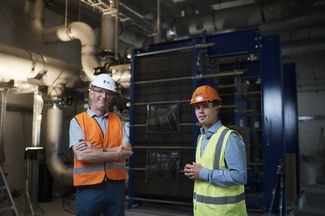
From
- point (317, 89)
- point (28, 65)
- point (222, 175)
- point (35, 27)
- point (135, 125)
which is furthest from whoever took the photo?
point (317, 89)

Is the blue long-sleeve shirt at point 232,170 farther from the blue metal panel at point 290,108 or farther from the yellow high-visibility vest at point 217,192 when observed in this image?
the blue metal panel at point 290,108

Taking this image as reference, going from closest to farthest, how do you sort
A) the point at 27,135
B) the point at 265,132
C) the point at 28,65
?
1. the point at 265,132
2. the point at 28,65
3. the point at 27,135

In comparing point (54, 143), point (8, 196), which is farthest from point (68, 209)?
point (8, 196)

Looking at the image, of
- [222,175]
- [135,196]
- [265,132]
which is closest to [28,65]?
[135,196]

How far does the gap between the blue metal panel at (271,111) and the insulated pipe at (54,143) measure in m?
3.81

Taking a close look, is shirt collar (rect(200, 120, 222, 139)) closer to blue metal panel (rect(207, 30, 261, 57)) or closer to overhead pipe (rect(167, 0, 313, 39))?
blue metal panel (rect(207, 30, 261, 57))

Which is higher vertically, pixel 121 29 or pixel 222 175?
pixel 121 29

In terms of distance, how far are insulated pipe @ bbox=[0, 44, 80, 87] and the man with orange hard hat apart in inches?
140

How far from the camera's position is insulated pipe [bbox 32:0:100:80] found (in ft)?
17.4

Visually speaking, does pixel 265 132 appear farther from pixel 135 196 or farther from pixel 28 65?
pixel 28 65

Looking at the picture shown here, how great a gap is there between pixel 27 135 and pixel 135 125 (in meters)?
3.90

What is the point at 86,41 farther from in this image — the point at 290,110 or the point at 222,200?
the point at 222,200

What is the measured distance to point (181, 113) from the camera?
3365 mm

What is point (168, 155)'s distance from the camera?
11.1 feet
